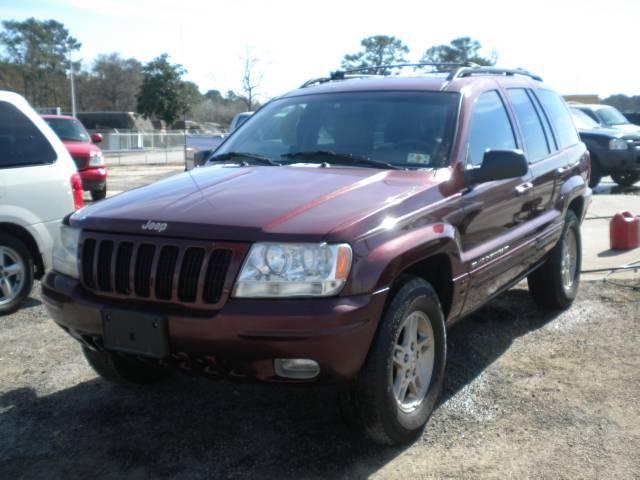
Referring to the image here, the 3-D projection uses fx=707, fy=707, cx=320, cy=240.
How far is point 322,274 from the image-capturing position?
9.69 ft

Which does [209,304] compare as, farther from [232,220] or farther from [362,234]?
[362,234]

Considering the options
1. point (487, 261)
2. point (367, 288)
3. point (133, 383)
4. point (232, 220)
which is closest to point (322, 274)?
point (367, 288)

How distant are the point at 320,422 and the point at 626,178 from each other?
1350 cm

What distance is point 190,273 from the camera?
3.08 m

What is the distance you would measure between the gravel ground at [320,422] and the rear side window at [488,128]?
139 cm

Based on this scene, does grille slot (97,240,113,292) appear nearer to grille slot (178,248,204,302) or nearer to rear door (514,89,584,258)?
grille slot (178,248,204,302)

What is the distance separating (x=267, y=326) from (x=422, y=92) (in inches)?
84.0

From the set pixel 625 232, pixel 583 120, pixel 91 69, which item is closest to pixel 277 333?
pixel 625 232

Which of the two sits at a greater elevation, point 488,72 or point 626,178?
point 488,72

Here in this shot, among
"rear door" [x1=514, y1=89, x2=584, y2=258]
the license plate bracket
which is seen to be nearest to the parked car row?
"rear door" [x1=514, y1=89, x2=584, y2=258]

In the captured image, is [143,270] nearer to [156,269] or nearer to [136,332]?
[156,269]

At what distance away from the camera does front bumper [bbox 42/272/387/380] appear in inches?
114

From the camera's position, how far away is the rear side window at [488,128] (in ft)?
14.0

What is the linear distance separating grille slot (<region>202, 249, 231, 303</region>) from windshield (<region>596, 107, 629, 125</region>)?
1558cm
